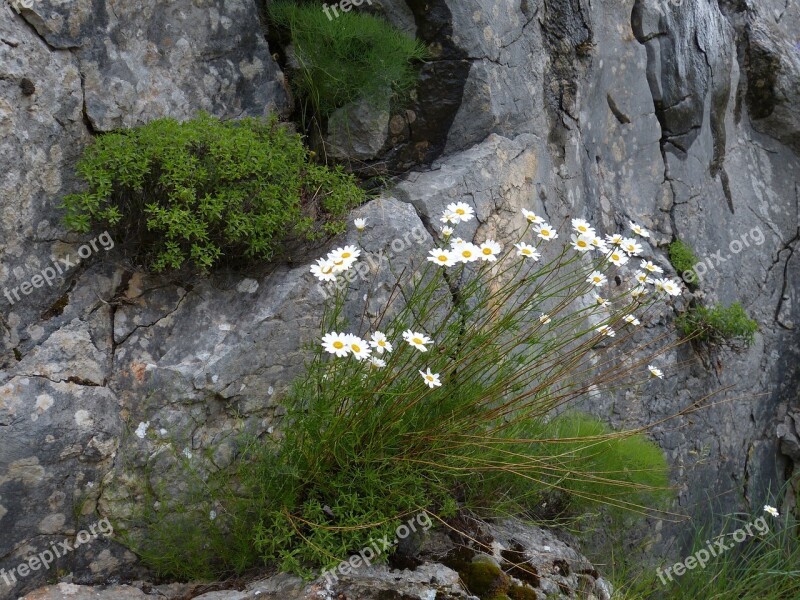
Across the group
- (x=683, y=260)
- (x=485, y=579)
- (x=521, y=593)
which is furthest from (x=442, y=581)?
(x=683, y=260)

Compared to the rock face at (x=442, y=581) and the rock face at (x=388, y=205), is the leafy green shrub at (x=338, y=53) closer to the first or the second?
the rock face at (x=388, y=205)

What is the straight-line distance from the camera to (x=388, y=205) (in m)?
3.89

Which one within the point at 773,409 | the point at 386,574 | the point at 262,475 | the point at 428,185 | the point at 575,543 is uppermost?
the point at 428,185

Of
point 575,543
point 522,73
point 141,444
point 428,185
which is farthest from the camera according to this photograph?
point 522,73

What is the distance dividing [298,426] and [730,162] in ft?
17.6

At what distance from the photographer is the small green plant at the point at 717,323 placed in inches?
223

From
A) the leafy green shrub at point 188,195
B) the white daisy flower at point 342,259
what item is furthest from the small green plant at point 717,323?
the white daisy flower at point 342,259

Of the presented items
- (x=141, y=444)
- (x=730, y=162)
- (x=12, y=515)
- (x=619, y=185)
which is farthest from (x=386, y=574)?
(x=730, y=162)

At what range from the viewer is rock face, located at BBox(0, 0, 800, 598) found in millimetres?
3025

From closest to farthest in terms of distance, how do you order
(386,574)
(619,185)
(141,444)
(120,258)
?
(386,574), (141,444), (120,258), (619,185)

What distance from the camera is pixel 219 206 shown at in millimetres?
3203

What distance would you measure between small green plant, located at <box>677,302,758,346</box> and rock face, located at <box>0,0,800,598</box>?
0.20m

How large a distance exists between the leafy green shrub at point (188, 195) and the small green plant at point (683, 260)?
11.5ft

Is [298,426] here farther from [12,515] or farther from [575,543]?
[575,543]
